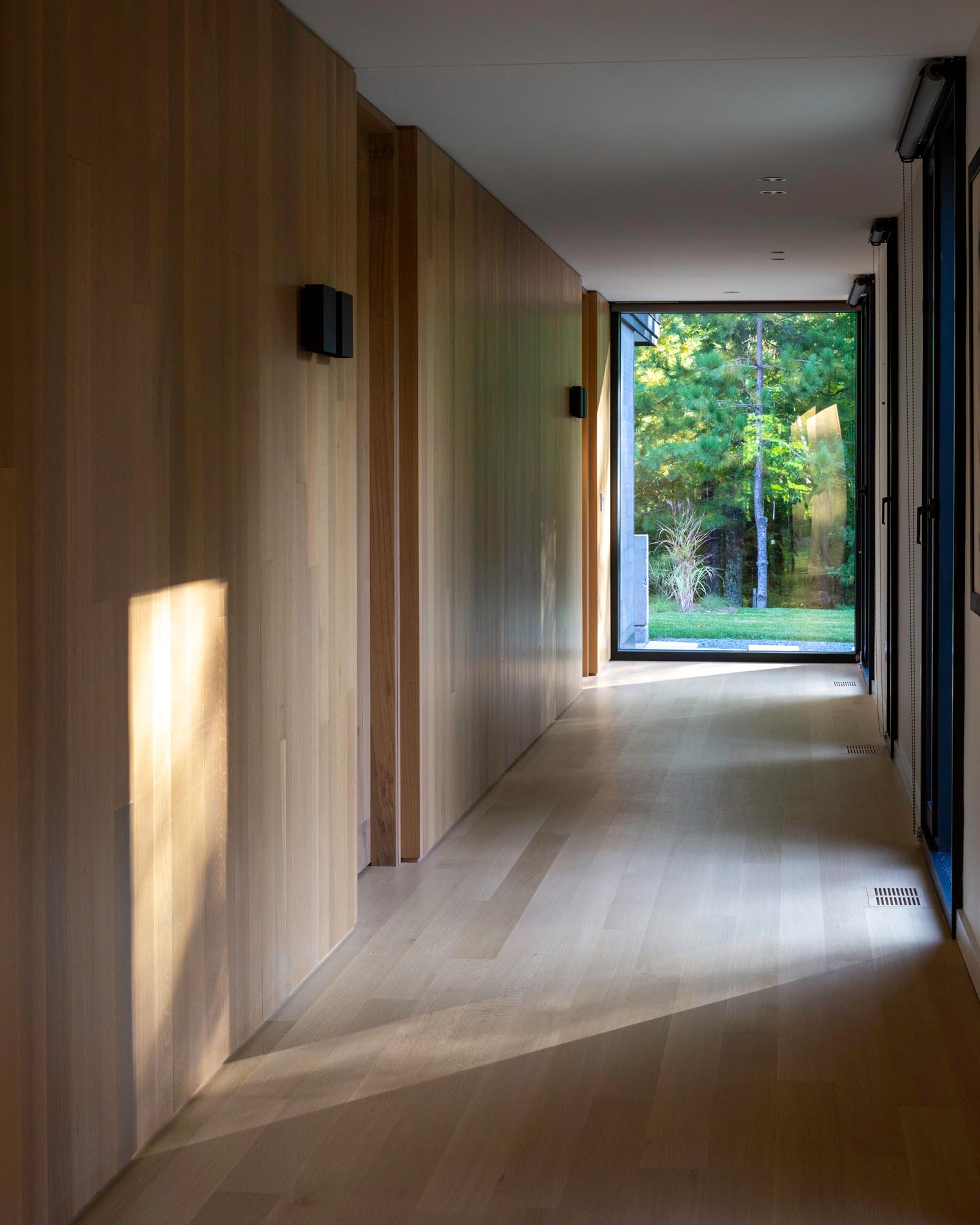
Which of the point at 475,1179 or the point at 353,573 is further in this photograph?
the point at 353,573

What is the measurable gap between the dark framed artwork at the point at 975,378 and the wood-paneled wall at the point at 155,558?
1.70 m

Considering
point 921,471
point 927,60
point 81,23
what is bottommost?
point 921,471

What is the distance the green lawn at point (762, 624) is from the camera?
10.1 metres

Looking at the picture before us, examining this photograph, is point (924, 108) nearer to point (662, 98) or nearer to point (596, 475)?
point (662, 98)

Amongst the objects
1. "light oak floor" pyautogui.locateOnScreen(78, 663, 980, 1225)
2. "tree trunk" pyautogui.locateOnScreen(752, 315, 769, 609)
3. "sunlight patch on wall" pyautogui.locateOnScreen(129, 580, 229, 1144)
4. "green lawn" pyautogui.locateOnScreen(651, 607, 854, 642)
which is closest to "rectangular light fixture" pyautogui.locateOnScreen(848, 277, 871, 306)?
"tree trunk" pyautogui.locateOnScreen(752, 315, 769, 609)

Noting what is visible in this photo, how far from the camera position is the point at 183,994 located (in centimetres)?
286

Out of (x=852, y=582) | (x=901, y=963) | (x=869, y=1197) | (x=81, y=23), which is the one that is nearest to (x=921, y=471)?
(x=901, y=963)

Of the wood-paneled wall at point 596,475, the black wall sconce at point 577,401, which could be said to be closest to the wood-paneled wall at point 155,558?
the black wall sconce at point 577,401

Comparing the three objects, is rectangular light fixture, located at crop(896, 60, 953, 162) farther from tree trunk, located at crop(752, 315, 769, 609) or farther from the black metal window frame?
tree trunk, located at crop(752, 315, 769, 609)

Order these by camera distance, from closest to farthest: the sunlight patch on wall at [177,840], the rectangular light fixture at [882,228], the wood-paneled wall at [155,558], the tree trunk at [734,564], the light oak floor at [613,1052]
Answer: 1. the wood-paneled wall at [155,558]
2. the light oak floor at [613,1052]
3. the sunlight patch on wall at [177,840]
4. the rectangular light fixture at [882,228]
5. the tree trunk at [734,564]

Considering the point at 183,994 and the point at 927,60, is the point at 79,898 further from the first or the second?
the point at 927,60

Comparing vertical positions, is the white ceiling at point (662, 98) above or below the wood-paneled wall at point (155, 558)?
above

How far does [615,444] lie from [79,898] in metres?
8.14

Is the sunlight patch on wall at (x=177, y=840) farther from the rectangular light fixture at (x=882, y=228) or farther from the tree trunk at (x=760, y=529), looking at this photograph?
the tree trunk at (x=760, y=529)
